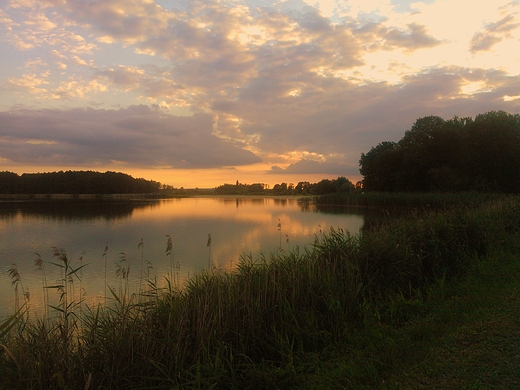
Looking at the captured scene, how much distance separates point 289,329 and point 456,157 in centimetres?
4266

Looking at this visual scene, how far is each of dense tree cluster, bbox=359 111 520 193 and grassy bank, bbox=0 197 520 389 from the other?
31.0 m

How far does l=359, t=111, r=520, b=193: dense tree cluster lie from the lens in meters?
33.9

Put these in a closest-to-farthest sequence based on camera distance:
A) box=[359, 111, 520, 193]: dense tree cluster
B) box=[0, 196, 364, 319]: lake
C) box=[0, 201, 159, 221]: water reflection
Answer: box=[0, 196, 364, 319]: lake → box=[0, 201, 159, 221]: water reflection → box=[359, 111, 520, 193]: dense tree cluster

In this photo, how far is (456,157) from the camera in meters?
41.3

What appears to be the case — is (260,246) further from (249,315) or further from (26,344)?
(26,344)

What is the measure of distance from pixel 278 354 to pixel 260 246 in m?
10.00

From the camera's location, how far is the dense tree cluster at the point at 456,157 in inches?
1336

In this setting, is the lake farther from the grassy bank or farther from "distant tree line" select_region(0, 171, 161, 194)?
"distant tree line" select_region(0, 171, 161, 194)

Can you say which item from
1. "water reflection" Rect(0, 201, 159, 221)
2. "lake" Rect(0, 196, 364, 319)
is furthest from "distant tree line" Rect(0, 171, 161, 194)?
"lake" Rect(0, 196, 364, 319)

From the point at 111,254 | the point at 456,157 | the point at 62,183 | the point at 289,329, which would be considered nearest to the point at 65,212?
the point at 111,254

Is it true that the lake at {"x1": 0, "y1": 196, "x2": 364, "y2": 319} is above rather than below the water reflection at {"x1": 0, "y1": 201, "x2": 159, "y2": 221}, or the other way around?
below

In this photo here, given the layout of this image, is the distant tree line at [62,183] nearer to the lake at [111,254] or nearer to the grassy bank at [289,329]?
the lake at [111,254]

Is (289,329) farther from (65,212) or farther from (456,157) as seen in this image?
(456,157)

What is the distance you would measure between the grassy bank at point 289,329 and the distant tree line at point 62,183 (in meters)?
97.5
